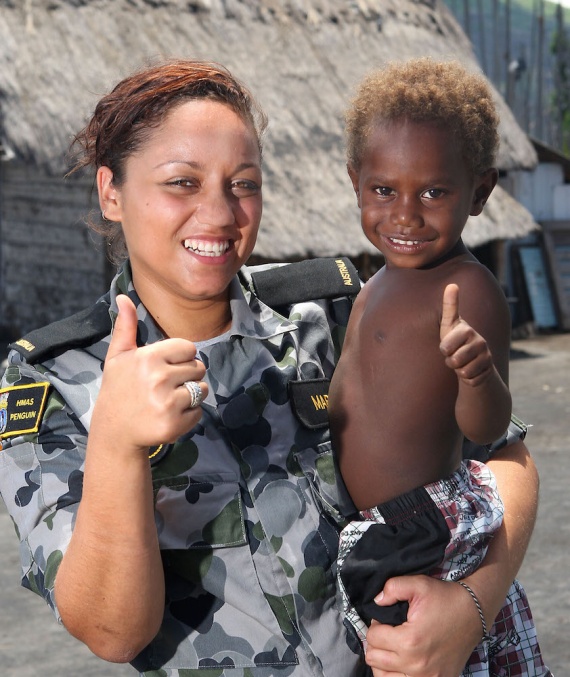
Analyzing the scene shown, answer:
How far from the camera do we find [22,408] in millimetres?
1817

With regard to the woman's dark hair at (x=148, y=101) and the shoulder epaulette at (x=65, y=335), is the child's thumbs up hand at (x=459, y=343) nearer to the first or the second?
the woman's dark hair at (x=148, y=101)

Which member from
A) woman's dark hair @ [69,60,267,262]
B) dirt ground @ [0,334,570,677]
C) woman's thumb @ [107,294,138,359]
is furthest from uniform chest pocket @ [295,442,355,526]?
dirt ground @ [0,334,570,677]

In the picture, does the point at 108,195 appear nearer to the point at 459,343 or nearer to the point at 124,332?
the point at 124,332

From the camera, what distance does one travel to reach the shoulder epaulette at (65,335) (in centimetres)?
189

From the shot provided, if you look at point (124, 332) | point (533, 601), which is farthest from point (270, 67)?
point (124, 332)

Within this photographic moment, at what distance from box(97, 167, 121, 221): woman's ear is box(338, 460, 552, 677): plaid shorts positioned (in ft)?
2.42

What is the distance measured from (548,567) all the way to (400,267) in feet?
12.2

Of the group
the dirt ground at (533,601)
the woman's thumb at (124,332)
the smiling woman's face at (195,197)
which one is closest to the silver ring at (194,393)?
the woman's thumb at (124,332)

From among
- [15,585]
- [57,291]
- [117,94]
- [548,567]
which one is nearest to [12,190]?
[57,291]

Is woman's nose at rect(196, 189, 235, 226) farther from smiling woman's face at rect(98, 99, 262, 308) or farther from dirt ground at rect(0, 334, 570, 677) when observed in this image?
dirt ground at rect(0, 334, 570, 677)

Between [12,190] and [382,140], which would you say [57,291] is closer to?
[12,190]

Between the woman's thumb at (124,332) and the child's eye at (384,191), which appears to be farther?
the child's eye at (384,191)

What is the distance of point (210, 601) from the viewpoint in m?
1.83

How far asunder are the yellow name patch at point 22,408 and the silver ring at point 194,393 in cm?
39
